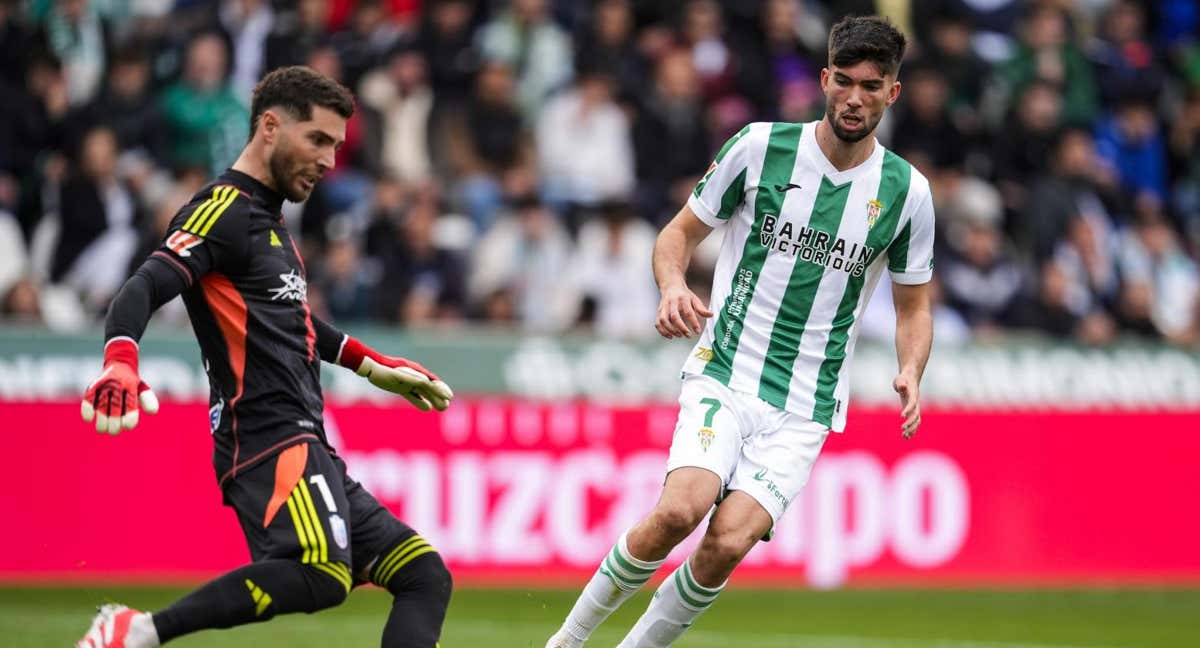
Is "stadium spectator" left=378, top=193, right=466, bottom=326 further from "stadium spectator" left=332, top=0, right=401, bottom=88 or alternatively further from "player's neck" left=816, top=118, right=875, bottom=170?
"player's neck" left=816, top=118, right=875, bottom=170

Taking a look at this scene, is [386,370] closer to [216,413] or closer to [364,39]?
[216,413]

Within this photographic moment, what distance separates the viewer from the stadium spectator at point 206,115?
14.8 m

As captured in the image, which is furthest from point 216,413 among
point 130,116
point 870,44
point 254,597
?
point 130,116

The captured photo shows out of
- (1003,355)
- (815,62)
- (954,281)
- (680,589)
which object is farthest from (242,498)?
(815,62)

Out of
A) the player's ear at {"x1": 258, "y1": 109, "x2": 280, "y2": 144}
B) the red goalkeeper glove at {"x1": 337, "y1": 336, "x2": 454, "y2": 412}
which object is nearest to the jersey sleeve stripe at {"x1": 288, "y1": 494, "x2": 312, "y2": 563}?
the red goalkeeper glove at {"x1": 337, "y1": 336, "x2": 454, "y2": 412}

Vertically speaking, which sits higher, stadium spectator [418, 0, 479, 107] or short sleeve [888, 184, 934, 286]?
short sleeve [888, 184, 934, 286]

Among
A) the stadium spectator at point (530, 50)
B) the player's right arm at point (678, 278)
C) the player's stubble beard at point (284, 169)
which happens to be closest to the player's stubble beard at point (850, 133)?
the player's right arm at point (678, 278)

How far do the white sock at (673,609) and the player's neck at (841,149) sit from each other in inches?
68.0

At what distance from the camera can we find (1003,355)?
47.7 feet

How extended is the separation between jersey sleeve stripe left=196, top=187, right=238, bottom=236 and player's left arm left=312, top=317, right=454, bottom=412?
0.80 meters

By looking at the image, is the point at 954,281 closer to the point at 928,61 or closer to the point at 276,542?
the point at 928,61

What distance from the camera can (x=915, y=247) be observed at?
24.1ft

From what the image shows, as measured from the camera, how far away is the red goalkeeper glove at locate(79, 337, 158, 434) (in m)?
5.49

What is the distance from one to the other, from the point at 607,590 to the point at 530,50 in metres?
10.4
